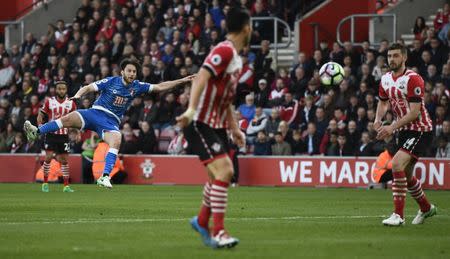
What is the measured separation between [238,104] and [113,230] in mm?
17993

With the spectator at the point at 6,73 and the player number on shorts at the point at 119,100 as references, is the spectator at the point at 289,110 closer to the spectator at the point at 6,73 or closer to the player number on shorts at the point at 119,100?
the player number on shorts at the point at 119,100

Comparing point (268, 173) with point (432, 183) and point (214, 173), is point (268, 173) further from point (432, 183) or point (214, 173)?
point (214, 173)

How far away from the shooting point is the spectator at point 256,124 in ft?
95.4

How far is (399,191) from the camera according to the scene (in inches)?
561

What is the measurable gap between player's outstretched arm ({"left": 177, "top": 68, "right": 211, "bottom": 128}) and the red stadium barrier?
51.5ft

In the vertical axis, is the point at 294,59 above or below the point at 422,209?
above

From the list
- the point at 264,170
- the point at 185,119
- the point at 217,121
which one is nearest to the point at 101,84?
the point at 264,170

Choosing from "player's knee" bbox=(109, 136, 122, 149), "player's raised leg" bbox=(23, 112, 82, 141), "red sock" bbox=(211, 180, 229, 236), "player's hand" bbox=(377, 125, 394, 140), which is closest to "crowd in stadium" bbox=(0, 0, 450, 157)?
"player's knee" bbox=(109, 136, 122, 149)

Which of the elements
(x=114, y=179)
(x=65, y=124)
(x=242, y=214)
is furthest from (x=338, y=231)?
(x=114, y=179)

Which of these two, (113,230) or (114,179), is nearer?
(113,230)

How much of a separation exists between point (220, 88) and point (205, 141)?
1.89ft

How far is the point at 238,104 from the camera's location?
30.8m

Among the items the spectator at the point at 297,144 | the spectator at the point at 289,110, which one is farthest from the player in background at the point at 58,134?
the spectator at the point at 289,110

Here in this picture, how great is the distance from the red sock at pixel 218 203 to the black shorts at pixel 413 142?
428 centimetres
